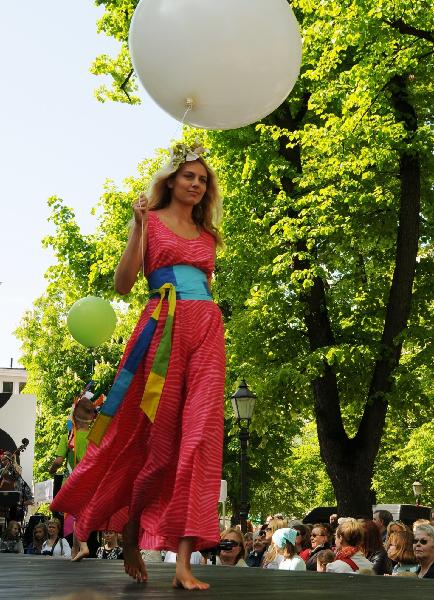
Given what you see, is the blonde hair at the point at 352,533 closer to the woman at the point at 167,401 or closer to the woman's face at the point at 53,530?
the woman at the point at 167,401

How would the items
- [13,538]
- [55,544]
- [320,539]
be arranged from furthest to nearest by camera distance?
[13,538]
[55,544]
[320,539]

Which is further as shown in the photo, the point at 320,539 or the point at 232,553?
the point at 320,539

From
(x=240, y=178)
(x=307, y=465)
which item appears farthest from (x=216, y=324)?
(x=307, y=465)

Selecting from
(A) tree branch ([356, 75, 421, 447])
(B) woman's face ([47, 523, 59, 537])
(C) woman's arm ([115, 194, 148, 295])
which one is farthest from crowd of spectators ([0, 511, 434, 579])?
(A) tree branch ([356, 75, 421, 447])

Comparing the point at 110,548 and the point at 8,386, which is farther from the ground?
the point at 8,386

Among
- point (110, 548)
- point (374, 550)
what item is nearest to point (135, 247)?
point (374, 550)

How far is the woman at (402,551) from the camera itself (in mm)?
9391

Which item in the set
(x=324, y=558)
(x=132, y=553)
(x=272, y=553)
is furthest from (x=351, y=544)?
(x=132, y=553)

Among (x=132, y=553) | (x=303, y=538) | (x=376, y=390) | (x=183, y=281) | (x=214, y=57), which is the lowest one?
(x=132, y=553)

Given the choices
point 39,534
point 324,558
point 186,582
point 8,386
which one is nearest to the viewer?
point 186,582

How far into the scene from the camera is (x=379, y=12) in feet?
52.4

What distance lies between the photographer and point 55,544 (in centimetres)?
1595

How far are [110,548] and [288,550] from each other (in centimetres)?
839

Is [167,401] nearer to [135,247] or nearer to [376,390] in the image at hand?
[135,247]
